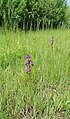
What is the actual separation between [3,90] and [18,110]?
0.25 metres

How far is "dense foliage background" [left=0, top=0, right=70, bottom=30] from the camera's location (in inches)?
272

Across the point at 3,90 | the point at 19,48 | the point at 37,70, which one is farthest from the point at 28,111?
the point at 19,48

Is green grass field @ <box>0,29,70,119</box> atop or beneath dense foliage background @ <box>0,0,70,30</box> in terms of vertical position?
beneath

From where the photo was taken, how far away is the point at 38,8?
27.3 ft

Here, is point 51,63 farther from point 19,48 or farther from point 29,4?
point 29,4

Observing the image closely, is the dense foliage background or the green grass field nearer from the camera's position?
the green grass field

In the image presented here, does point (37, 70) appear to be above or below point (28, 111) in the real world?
above

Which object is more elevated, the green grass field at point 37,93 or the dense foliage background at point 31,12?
the dense foliage background at point 31,12

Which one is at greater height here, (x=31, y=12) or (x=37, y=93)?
(x=31, y=12)

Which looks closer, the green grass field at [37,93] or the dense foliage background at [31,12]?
the green grass field at [37,93]

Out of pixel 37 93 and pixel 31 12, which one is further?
pixel 31 12

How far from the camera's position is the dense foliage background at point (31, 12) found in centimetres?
690

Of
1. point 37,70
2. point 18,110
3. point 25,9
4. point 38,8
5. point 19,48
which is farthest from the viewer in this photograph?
point 38,8

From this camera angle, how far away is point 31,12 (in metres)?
7.99
